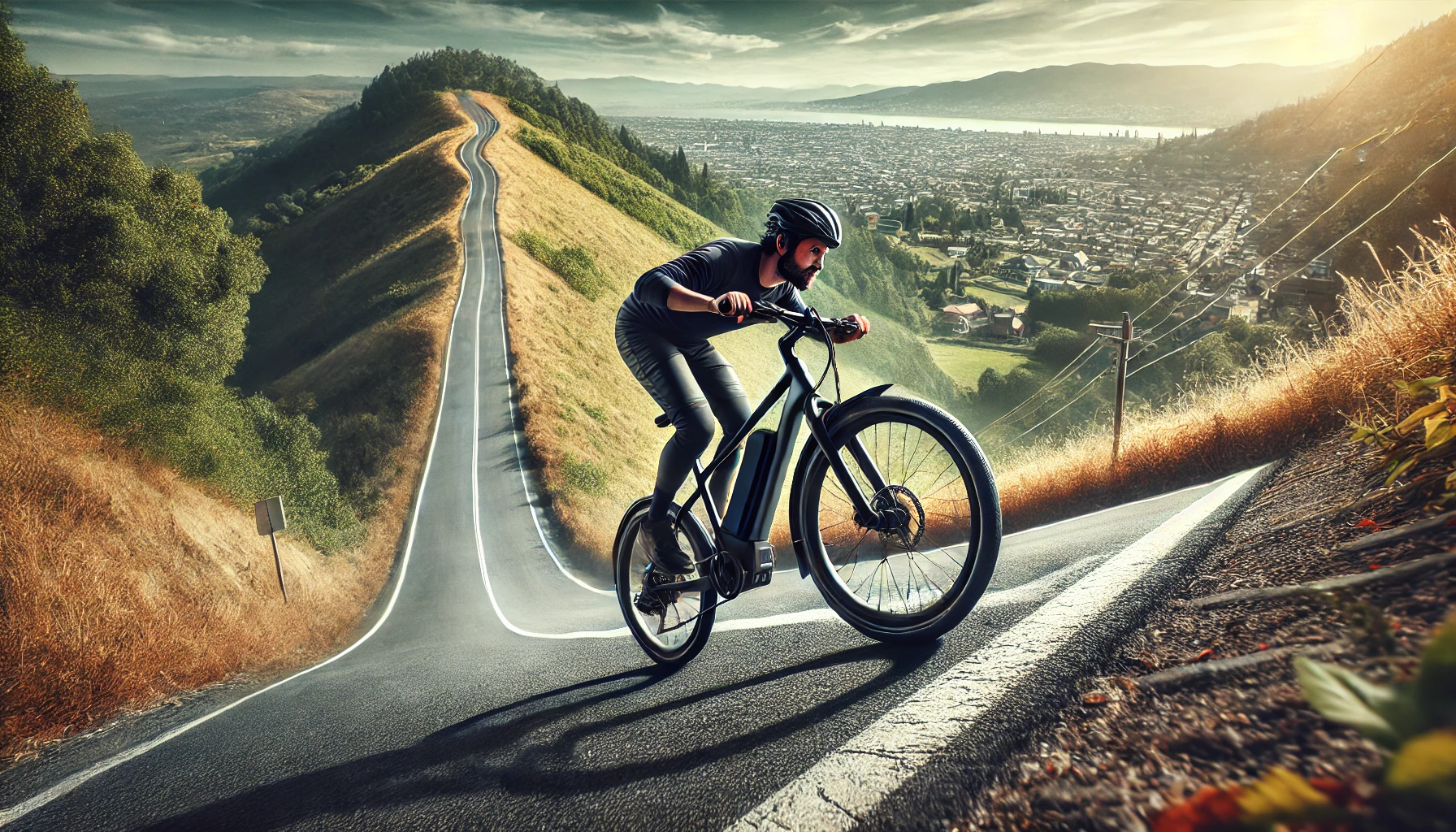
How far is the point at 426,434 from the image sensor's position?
37.3 m

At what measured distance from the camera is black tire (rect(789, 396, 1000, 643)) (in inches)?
97.3

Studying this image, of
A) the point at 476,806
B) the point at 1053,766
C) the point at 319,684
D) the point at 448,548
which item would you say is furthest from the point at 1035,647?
the point at 448,548

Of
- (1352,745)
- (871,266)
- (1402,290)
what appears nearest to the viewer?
(1352,745)

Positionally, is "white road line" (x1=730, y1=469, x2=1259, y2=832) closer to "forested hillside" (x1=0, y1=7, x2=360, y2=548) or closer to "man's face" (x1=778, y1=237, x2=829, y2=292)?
"man's face" (x1=778, y1=237, x2=829, y2=292)

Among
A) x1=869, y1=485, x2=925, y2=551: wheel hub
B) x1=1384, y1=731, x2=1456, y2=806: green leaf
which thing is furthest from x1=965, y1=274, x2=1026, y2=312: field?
x1=1384, y1=731, x2=1456, y2=806: green leaf

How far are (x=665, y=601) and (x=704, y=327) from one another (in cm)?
151

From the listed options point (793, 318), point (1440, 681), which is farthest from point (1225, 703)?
point (793, 318)

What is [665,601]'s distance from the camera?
12.3 ft

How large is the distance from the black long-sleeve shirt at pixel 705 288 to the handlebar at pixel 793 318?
5.5 inches

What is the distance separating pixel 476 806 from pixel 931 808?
4.32 ft

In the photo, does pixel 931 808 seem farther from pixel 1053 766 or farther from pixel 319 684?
pixel 319 684

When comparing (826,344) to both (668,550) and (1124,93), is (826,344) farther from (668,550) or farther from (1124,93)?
(1124,93)

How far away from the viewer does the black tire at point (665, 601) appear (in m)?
3.36

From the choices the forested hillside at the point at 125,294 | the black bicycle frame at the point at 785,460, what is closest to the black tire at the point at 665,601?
the black bicycle frame at the point at 785,460
